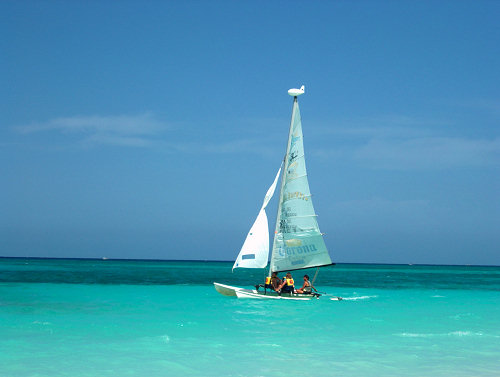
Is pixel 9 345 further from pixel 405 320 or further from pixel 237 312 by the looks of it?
pixel 405 320

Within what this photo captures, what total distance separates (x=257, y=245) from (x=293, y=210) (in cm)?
280

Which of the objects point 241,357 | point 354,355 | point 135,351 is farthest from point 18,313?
point 354,355

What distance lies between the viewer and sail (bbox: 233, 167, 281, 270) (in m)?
33.6

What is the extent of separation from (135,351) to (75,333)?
182 inches

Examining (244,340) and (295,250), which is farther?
(295,250)

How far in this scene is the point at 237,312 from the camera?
3059 centimetres

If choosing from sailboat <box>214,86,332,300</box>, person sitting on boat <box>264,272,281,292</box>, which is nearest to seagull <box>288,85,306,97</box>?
sailboat <box>214,86,332,300</box>

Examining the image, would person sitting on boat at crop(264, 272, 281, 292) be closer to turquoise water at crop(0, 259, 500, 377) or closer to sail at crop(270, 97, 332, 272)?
sail at crop(270, 97, 332, 272)

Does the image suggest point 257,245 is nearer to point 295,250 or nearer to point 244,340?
point 295,250

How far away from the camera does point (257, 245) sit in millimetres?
33656

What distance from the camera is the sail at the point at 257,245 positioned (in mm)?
33562

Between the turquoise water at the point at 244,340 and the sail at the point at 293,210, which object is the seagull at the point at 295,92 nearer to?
the sail at the point at 293,210

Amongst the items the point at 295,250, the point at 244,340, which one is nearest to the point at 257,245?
the point at 295,250

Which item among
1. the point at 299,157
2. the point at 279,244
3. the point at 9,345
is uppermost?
the point at 299,157
